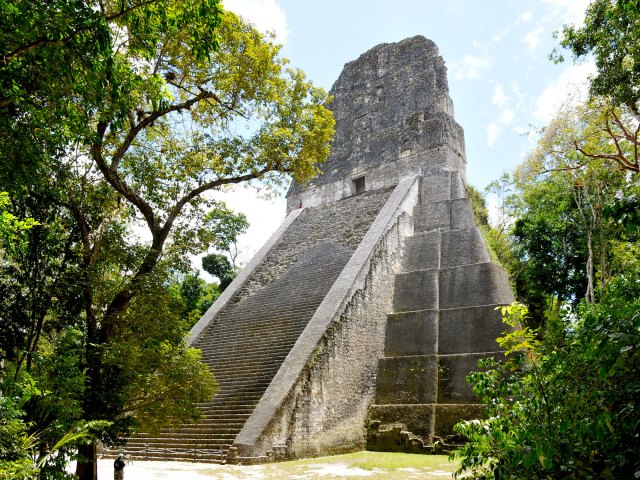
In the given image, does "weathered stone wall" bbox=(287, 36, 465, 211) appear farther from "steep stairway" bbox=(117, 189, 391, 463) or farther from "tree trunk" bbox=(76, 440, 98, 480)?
"tree trunk" bbox=(76, 440, 98, 480)

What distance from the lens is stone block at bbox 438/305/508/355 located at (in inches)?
362

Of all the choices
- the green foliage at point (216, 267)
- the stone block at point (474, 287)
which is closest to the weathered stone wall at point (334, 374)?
the stone block at point (474, 287)

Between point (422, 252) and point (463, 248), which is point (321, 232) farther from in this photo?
point (463, 248)

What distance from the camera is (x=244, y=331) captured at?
1072cm

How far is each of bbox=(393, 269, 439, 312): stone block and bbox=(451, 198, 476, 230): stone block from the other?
82.8 inches

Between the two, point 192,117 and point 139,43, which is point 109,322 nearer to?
point 139,43

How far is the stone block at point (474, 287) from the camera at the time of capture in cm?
1002

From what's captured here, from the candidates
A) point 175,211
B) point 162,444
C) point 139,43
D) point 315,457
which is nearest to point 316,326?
point 315,457

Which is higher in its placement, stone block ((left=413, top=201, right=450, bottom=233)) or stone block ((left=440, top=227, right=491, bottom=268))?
stone block ((left=413, top=201, right=450, bottom=233))

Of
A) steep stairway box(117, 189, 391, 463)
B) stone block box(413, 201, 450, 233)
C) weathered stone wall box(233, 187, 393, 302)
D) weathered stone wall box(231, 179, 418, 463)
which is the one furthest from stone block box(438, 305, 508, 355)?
weathered stone wall box(233, 187, 393, 302)

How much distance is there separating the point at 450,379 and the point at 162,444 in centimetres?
526

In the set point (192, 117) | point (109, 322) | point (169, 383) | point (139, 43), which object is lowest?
point (169, 383)

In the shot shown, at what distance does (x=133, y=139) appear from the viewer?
6453 millimetres

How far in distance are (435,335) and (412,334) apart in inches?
Result: 20.6
